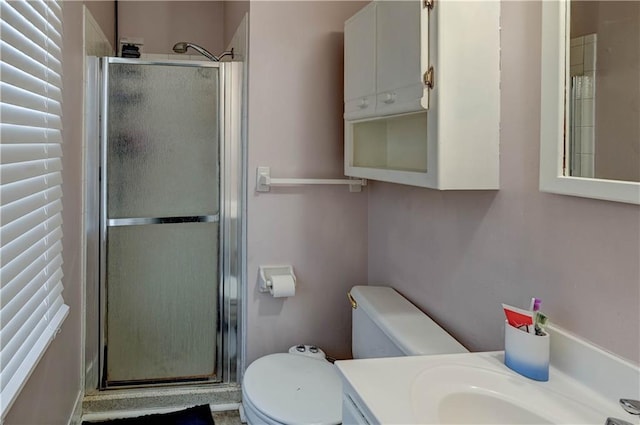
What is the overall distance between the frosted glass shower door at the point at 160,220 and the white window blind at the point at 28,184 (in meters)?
0.58

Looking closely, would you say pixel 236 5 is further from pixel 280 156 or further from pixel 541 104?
pixel 541 104

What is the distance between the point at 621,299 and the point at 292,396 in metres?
1.08

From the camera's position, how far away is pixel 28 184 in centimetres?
133

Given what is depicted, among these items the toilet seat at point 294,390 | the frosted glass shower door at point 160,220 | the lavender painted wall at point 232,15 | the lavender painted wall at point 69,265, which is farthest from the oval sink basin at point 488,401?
the lavender painted wall at point 232,15

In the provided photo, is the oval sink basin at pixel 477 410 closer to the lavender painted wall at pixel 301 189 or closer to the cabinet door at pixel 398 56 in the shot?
the cabinet door at pixel 398 56

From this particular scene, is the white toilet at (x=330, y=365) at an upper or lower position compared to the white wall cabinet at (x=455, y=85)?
lower

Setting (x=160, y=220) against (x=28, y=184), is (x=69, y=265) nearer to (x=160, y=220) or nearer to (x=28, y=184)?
(x=160, y=220)

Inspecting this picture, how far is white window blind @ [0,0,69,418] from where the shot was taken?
1.18 m

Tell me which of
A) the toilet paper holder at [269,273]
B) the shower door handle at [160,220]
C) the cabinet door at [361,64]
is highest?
the cabinet door at [361,64]

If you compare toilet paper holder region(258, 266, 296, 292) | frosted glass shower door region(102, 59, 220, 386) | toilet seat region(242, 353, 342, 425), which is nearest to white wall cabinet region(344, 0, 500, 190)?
toilet seat region(242, 353, 342, 425)

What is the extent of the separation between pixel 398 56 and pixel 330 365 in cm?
117

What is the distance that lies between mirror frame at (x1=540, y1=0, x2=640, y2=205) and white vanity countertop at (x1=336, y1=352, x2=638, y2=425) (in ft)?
1.39

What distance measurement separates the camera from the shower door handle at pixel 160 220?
88.4 inches

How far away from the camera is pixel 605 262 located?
3.36 feet
